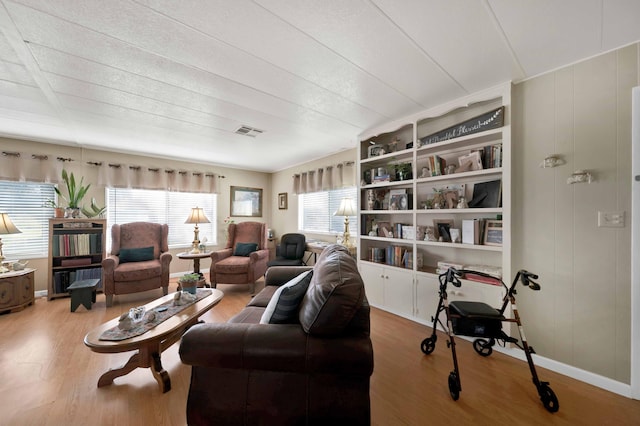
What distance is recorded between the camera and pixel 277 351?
1.16 meters

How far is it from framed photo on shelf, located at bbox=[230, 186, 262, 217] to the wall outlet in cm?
547

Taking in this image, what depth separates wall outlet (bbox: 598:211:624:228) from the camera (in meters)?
1.66

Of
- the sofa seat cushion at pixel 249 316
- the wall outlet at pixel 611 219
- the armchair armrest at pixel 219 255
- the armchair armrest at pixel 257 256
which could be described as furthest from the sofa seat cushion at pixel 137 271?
the wall outlet at pixel 611 219

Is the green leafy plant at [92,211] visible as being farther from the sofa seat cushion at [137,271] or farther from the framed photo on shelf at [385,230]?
the framed photo on shelf at [385,230]

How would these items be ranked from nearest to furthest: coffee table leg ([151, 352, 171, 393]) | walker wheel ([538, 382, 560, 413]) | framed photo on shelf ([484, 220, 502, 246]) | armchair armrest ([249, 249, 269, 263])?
walker wheel ([538, 382, 560, 413]) < coffee table leg ([151, 352, 171, 393]) < framed photo on shelf ([484, 220, 502, 246]) < armchair armrest ([249, 249, 269, 263])

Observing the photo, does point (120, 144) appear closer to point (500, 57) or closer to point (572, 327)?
point (500, 57)

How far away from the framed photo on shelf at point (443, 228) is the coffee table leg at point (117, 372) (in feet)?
9.67

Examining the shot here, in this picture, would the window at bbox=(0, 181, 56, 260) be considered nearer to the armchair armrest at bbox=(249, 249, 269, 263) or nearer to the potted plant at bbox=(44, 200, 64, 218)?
the potted plant at bbox=(44, 200, 64, 218)

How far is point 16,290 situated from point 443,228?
5.23 meters

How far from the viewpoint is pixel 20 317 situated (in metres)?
2.79

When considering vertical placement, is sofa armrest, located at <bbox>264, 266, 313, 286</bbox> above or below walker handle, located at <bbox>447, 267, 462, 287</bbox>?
below

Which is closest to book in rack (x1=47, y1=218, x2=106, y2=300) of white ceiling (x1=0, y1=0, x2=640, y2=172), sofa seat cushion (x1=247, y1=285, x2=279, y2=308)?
white ceiling (x1=0, y1=0, x2=640, y2=172)

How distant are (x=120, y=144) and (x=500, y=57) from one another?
16.6ft

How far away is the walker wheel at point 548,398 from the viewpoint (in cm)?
149
